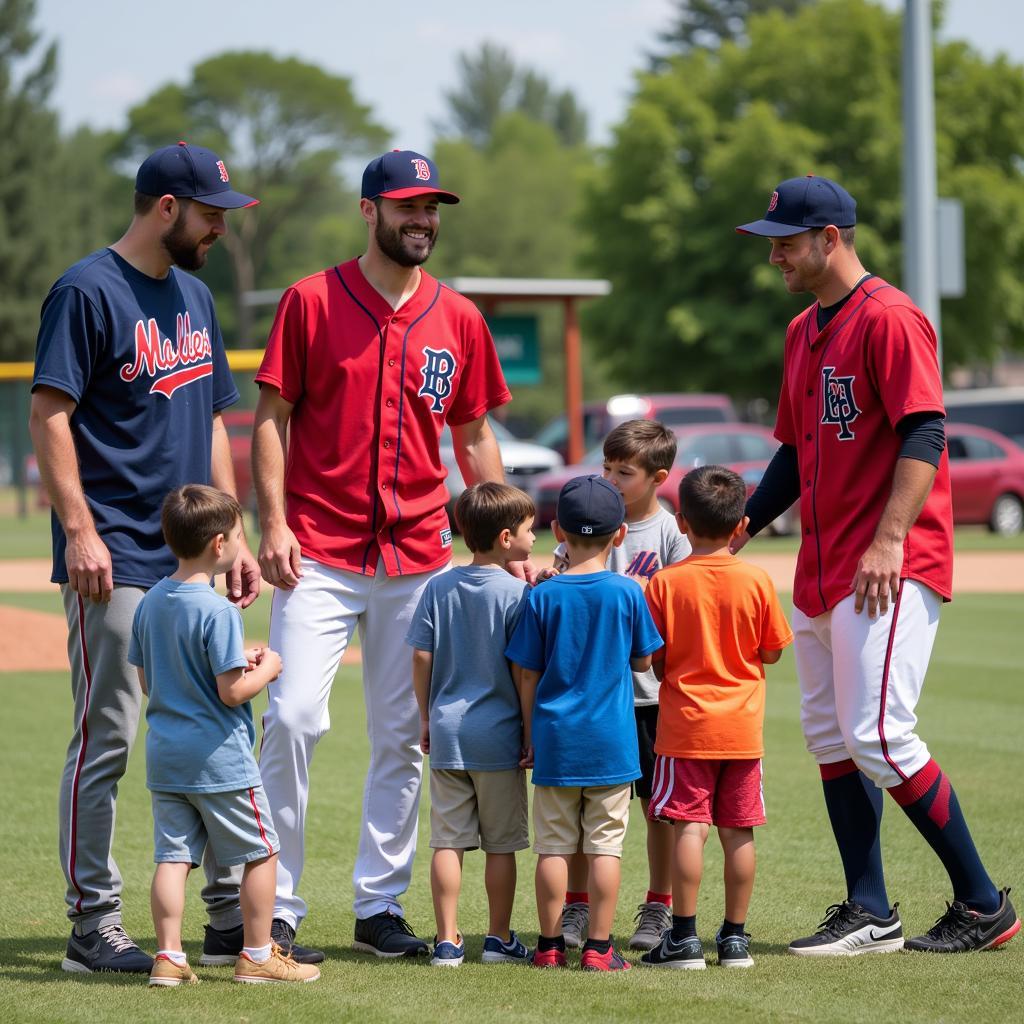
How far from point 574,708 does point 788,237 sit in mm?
1597

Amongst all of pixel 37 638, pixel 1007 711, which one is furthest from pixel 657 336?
pixel 1007 711

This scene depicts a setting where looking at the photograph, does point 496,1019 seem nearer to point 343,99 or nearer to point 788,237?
point 788,237

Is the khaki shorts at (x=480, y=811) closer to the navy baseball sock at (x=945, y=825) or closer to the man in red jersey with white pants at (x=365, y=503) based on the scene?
the man in red jersey with white pants at (x=365, y=503)

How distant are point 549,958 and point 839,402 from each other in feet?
6.14

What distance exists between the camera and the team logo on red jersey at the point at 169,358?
4656 mm

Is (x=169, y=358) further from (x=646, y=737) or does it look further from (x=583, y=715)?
(x=646, y=737)

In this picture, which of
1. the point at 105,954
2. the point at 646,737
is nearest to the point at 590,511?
the point at 646,737

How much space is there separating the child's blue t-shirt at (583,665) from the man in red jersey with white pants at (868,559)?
67 centimetres

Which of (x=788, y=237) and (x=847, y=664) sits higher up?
(x=788, y=237)

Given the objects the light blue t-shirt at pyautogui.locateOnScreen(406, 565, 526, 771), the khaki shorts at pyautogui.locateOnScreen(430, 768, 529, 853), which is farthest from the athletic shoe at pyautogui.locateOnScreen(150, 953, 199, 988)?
the light blue t-shirt at pyautogui.locateOnScreen(406, 565, 526, 771)

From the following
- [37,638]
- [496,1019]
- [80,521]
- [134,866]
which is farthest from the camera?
[37,638]

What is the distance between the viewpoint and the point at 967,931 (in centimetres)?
470

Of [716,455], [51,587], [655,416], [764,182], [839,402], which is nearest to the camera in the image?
[839,402]

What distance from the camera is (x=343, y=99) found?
6988 cm
